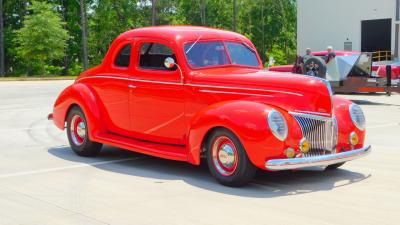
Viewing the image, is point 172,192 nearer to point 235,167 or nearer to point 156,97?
point 235,167

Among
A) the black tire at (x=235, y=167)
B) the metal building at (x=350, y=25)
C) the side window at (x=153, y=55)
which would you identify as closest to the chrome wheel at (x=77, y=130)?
the side window at (x=153, y=55)

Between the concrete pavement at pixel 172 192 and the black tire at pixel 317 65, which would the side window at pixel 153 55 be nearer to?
the concrete pavement at pixel 172 192

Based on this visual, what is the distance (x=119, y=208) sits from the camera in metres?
5.93

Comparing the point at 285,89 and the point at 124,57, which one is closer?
the point at 285,89

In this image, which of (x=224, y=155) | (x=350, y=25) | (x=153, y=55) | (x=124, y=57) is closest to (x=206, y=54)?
(x=153, y=55)

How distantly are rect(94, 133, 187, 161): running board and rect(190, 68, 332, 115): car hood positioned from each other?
38.3 inches

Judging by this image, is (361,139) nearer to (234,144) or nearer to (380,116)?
(234,144)

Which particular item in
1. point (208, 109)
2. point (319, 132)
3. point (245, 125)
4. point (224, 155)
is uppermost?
point (208, 109)

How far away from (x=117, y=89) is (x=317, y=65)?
10.6 m

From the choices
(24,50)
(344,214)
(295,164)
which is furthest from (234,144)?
(24,50)

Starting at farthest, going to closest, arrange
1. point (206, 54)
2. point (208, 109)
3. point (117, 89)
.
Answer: point (117, 89), point (206, 54), point (208, 109)

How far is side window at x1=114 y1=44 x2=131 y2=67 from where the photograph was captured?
8.59m

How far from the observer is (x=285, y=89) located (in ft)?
22.4

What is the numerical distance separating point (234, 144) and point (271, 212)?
46.4 inches
